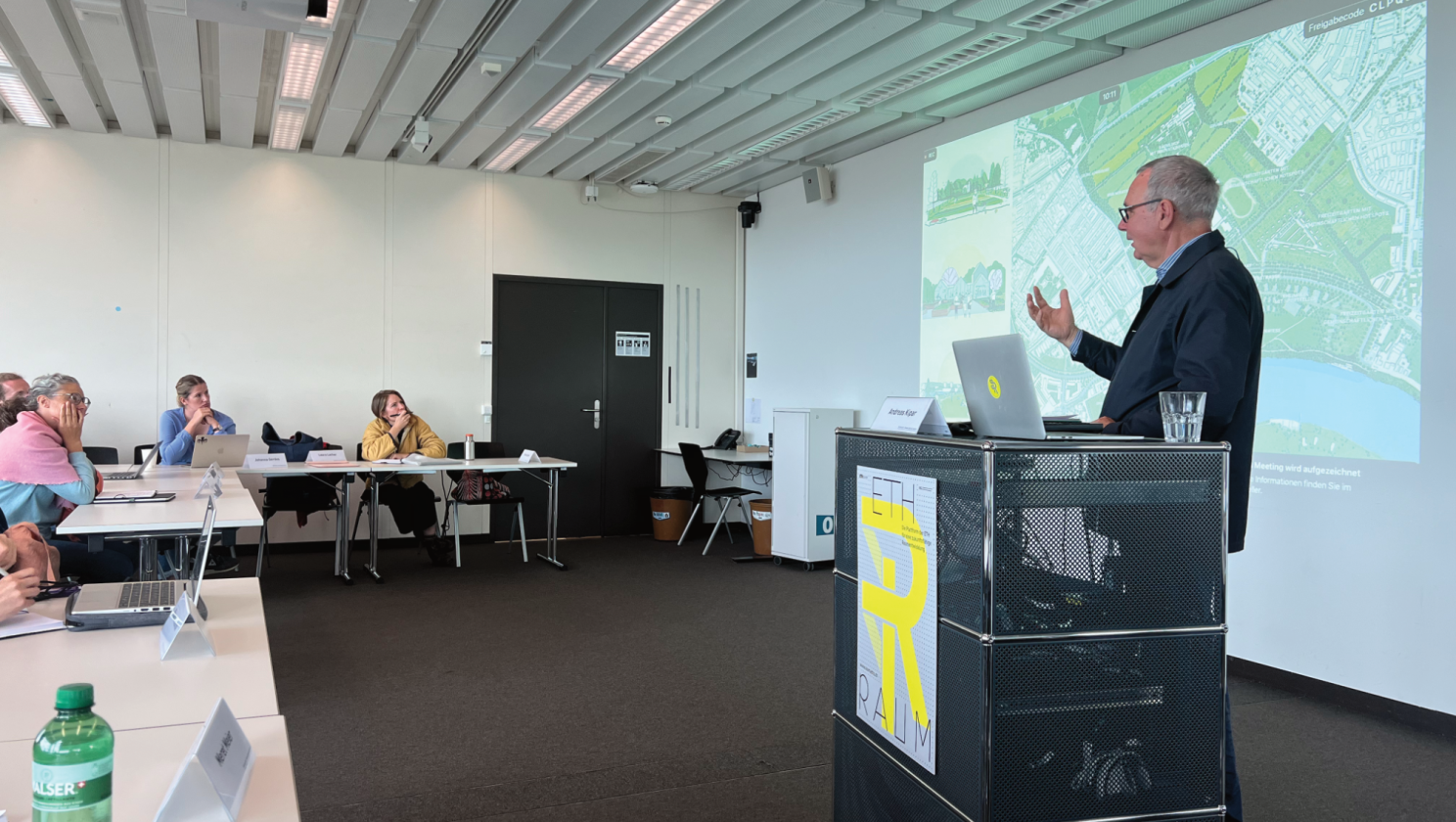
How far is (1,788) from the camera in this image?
120 centimetres

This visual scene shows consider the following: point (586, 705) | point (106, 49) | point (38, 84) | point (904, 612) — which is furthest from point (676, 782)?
point (38, 84)

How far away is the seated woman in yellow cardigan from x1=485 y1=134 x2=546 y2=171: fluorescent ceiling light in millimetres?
2057

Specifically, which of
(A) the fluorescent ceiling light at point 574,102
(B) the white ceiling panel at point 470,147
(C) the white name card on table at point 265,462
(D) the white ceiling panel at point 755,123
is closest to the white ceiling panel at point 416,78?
(B) the white ceiling panel at point 470,147

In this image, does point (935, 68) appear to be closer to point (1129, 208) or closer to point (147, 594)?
point (1129, 208)

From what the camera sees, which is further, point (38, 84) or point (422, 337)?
point (422, 337)

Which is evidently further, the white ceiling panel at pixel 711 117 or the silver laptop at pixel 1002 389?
the white ceiling panel at pixel 711 117

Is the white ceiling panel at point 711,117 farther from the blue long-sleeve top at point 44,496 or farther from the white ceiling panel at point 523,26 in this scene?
the blue long-sleeve top at point 44,496

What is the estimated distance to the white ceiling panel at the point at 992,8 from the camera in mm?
4348

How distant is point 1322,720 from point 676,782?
2.62m

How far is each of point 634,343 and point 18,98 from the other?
185 inches

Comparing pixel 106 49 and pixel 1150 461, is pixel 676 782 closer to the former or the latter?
pixel 1150 461

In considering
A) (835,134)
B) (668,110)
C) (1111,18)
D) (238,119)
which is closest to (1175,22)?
(1111,18)

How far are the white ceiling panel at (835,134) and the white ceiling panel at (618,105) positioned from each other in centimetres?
128

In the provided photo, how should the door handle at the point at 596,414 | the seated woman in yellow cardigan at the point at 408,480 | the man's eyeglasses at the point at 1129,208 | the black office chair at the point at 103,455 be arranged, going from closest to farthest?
the man's eyeglasses at the point at 1129,208 < the black office chair at the point at 103,455 < the seated woman in yellow cardigan at the point at 408,480 < the door handle at the point at 596,414
